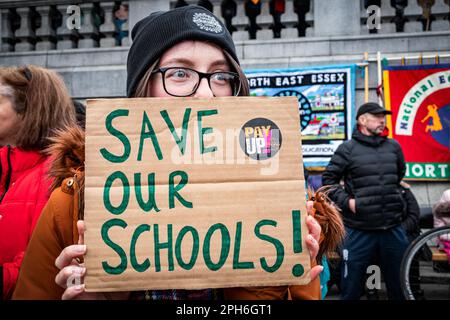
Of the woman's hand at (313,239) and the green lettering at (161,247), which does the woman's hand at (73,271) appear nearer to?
the green lettering at (161,247)

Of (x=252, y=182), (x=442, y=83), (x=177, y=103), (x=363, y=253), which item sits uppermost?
(x=442, y=83)

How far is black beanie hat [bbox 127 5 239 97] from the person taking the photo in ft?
4.64

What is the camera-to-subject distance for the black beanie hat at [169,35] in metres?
1.41

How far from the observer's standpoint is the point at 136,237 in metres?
1.15

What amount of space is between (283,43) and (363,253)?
376 centimetres

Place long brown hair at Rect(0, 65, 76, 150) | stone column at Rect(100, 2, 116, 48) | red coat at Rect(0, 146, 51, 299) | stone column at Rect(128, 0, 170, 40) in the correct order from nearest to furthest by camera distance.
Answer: red coat at Rect(0, 146, 51, 299), long brown hair at Rect(0, 65, 76, 150), stone column at Rect(128, 0, 170, 40), stone column at Rect(100, 2, 116, 48)

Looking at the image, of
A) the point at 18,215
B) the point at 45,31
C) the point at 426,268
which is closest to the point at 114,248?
the point at 18,215

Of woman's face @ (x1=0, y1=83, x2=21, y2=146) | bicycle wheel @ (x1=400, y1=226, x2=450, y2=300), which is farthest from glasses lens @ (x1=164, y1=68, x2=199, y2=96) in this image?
bicycle wheel @ (x1=400, y1=226, x2=450, y2=300)

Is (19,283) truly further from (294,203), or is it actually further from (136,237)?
(294,203)

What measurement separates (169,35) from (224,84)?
0.27m

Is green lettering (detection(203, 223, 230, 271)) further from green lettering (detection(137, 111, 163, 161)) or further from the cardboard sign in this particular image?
green lettering (detection(137, 111, 163, 161))

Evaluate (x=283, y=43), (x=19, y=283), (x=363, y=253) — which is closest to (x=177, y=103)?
(x=19, y=283)

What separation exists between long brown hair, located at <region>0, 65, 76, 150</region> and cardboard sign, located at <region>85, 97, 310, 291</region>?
93cm

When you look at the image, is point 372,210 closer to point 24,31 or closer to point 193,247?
point 193,247
